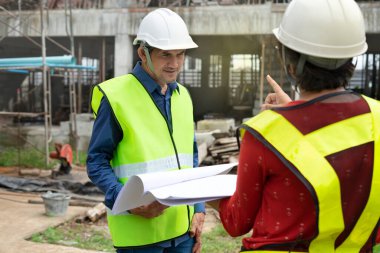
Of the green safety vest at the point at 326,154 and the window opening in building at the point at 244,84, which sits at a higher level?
the green safety vest at the point at 326,154

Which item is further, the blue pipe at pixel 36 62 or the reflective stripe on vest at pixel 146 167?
the blue pipe at pixel 36 62

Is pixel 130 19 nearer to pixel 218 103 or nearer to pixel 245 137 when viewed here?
pixel 218 103

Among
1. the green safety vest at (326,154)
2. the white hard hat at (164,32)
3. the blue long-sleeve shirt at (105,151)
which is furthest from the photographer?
the white hard hat at (164,32)

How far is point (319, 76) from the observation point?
1346mm

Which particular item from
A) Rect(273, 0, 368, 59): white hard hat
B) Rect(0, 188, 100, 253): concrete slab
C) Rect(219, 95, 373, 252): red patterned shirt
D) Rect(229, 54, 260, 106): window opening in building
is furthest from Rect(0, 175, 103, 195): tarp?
Rect(229, 54, 260, 106): window opening in building

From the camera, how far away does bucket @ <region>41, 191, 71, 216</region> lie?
6168 millimetres

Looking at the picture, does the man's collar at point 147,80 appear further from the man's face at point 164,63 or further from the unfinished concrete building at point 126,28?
the unfinished concrete building at point 126,28

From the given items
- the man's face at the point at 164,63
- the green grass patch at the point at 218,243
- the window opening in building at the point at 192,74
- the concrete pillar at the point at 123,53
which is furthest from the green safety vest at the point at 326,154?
the window opening in building at the point at 192,74

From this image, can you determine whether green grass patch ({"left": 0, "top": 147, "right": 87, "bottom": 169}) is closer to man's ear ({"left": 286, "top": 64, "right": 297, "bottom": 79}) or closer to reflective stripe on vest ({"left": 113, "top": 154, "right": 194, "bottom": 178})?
reflective stripe on vest ({"left": 113, "top": 154, "right": 194, "bottom": 178})

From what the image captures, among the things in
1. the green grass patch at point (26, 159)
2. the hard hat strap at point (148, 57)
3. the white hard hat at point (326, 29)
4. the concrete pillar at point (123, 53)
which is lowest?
the green grass patch at point (26, 159)

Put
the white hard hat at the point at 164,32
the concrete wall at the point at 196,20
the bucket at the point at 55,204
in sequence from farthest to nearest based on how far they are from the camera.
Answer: the concrete wall at the point at 196,20
the bucket at the point at 55,204
the white hard hat at the point at 164,32

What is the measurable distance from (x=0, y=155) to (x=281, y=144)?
11236 millimetres

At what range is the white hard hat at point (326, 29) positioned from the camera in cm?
131

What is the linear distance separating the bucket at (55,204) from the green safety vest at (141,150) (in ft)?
13.5
